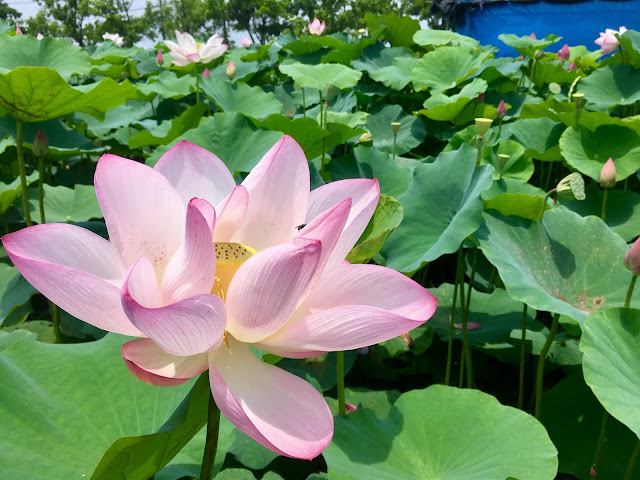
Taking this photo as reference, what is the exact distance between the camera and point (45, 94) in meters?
1.17

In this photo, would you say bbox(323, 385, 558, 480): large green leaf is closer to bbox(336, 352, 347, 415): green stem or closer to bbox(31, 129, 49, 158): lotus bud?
bbox(336, 352, 347, 415): green stem

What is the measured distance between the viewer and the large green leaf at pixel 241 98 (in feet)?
7.02

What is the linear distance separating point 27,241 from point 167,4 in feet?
116

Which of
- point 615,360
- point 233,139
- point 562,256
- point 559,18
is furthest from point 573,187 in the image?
point 559,18

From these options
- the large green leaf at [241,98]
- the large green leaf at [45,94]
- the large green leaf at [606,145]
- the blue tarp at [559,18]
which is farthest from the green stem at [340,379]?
the blue tarp at [559,18]

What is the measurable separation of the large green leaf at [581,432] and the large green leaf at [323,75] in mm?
1308

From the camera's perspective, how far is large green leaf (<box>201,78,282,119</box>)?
7.02ft

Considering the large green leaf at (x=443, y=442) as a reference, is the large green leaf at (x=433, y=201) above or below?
above

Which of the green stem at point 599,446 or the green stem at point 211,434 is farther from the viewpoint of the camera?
the green stem at point 599,446

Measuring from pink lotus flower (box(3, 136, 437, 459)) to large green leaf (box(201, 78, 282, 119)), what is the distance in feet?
5.28

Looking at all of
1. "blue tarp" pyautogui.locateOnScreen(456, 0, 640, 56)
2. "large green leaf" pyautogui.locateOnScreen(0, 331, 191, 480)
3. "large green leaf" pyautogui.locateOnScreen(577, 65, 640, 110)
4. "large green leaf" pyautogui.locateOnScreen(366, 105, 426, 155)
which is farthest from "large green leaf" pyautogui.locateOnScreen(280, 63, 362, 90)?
"blue tarp" pyautogui.locateOnScreen(456, 0, 640, 56)

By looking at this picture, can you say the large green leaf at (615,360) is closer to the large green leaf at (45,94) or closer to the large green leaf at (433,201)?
the large green leaf at (433,201)

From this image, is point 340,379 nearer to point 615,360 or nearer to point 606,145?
point 615,360

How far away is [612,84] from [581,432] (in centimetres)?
189
